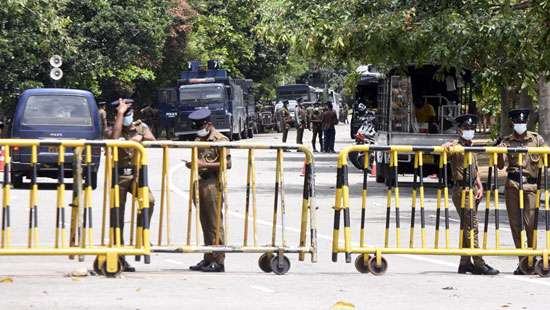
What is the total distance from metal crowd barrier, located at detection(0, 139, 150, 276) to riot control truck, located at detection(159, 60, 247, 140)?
41.5m

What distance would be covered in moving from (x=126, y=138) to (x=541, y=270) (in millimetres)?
4383

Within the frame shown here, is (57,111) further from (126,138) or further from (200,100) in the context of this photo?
(200,100)

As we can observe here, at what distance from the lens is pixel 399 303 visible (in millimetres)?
11508

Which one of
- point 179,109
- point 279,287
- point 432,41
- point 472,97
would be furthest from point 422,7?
point 179,109

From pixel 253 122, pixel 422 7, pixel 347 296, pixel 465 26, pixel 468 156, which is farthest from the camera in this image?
pixel 253 122

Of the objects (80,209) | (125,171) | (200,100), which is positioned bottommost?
(80,209)

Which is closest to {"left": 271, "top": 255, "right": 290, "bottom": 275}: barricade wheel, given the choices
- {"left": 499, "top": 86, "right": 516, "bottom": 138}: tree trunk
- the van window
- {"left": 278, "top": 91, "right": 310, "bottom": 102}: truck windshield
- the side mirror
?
the van window

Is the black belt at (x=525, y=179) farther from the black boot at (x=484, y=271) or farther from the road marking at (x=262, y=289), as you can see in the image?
the road marking at (x=262, y=289)

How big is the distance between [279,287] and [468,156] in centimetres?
263

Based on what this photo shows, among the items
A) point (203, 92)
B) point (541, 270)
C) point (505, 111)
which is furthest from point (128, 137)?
point (203, 92)

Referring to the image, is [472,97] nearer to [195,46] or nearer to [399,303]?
[399,303]

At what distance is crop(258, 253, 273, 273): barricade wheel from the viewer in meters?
13.8

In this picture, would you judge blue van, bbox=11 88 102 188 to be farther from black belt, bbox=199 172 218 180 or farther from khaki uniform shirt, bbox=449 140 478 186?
khaki uniform shirt, bbox=449 140 478 186

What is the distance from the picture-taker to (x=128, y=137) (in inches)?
570
